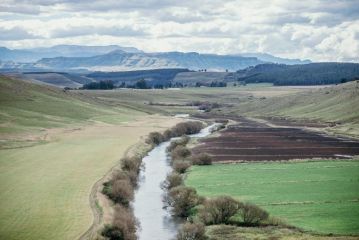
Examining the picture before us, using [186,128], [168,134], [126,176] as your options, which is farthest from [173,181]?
[186,128]

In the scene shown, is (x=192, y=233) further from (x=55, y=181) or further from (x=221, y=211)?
(x=55, y=181)

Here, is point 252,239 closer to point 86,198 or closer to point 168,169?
point 86,198

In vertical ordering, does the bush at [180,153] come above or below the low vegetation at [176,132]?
above

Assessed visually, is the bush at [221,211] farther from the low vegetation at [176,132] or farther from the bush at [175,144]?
the low vegetation at [176,132]

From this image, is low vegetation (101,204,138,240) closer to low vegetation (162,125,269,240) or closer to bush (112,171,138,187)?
low vegetation (162,125,269,240)

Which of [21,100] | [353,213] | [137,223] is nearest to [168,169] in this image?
[137,223]

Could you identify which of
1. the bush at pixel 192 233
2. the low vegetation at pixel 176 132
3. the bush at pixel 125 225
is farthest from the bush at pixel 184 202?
the low vegetation at pixel 176 132

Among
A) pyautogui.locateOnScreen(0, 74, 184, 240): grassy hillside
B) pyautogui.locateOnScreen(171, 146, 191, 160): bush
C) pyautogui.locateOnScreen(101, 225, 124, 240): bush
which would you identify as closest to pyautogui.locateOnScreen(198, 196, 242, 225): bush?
pyautogui.locateOnScreen(101, 225, 124, 240): bush
